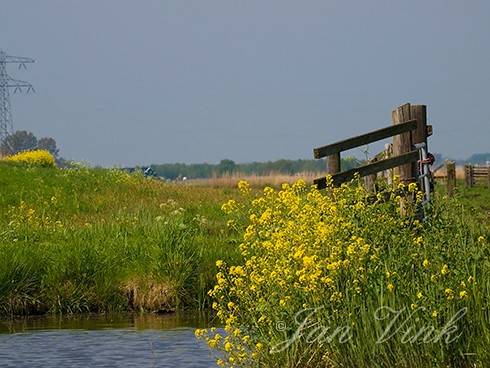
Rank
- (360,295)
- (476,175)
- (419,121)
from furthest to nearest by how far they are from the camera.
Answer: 1. (476,175)
2. (419,121)
3. (360,295)

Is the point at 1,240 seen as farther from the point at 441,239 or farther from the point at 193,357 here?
the point at 441,239

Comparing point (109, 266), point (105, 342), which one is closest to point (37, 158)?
point (109, 266)

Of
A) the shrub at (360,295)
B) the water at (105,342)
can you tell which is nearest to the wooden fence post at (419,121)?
the water at (105,342)

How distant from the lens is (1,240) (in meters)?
22.0

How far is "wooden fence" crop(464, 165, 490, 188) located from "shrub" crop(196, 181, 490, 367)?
163 feet

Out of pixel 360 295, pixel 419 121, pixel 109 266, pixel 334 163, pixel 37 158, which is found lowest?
pixel 360 295

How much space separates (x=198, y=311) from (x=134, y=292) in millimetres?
1182

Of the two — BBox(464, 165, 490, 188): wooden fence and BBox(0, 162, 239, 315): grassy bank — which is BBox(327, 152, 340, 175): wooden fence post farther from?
BBox(464, 165, 490, 188): wooden fence

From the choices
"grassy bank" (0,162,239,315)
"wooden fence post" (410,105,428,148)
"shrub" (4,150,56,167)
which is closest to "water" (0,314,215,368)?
"grassy bank" (0,162,239,315)

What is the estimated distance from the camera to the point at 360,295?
11117 millimetres

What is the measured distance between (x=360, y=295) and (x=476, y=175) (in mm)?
53584

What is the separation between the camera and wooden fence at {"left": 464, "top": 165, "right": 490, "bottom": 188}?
203 ft

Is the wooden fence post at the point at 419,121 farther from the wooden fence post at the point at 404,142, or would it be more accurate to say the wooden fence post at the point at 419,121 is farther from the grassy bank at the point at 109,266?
the grassy bank at the point at 109,266

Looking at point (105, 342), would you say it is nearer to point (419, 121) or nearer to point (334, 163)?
point (334, 163)
